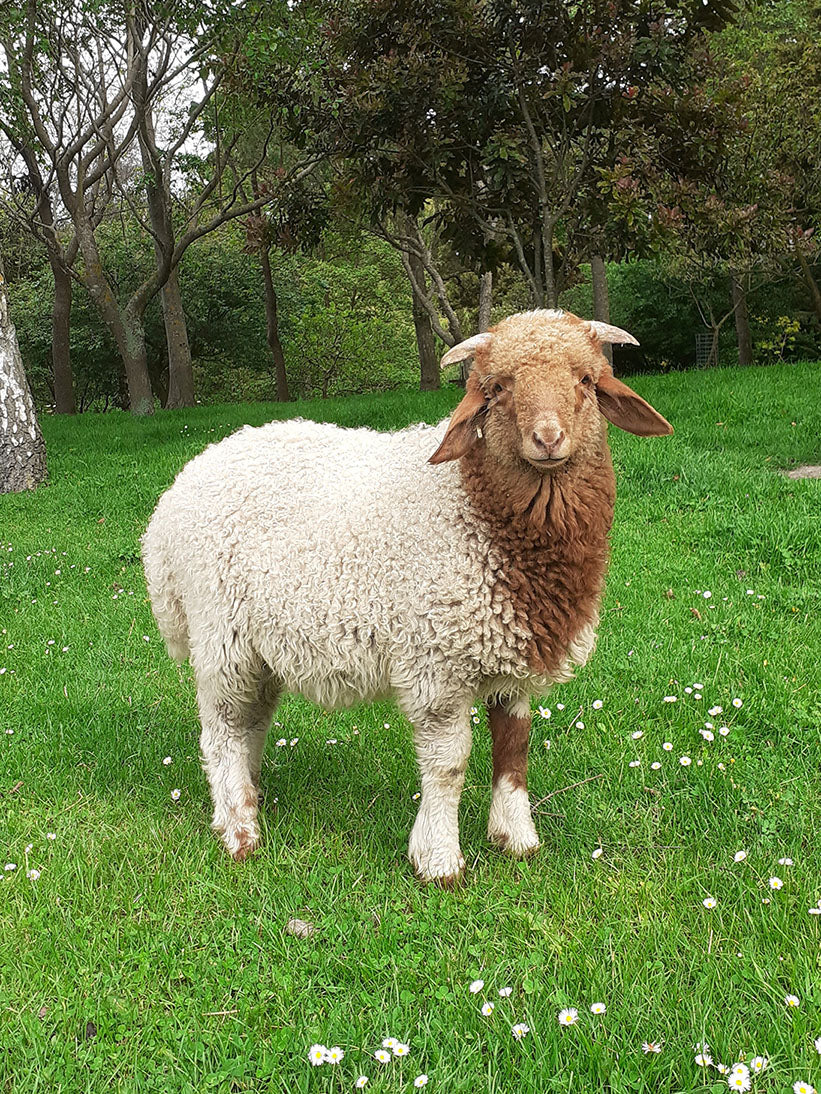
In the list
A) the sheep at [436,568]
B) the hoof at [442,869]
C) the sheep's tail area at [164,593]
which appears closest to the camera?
the sheep at [436,568]

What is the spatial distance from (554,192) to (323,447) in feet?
19.2

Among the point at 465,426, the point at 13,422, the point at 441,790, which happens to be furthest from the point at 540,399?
the point at 13,422

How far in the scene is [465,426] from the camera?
271cm

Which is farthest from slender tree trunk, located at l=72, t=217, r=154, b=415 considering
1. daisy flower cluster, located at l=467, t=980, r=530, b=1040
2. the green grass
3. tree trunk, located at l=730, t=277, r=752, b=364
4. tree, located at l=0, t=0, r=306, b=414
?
daisy flower cluster, located at l=467, t=980, r=530, b=1040

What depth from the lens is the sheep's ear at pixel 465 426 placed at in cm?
267

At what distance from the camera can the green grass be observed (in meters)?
2.19

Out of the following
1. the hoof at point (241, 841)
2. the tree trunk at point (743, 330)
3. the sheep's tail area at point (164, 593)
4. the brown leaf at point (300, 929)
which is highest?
the tree trunk at point (743, 330)

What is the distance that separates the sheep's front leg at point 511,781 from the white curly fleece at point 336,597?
0.12 meters

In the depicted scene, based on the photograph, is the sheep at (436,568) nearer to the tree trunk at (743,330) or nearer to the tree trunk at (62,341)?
the tree trunk at (743,330)

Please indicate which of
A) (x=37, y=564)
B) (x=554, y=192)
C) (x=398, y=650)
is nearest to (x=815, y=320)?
(x=554, y=192)

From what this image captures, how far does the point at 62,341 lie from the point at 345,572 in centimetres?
1792

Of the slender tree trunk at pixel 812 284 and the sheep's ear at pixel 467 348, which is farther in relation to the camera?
the slender tree trunk at pixel 812 284

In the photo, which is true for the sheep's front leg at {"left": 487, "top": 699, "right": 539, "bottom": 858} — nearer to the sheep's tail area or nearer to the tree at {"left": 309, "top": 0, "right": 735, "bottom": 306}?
the sheep's tail area

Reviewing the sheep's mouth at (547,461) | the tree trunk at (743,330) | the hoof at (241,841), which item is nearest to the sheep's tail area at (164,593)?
the hoof at (241,841)
